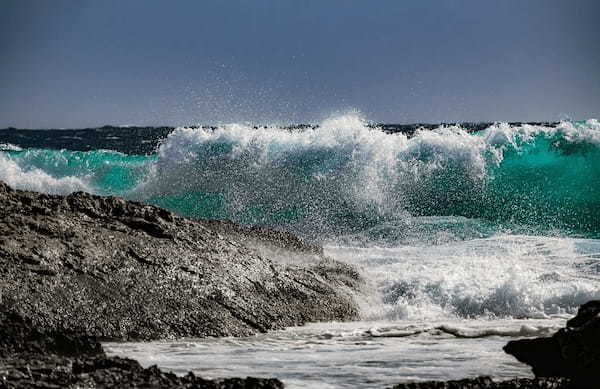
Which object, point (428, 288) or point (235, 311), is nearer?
point (235, 311)

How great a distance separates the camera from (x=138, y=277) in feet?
Result: 16.5

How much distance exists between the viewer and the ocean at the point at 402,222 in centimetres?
422

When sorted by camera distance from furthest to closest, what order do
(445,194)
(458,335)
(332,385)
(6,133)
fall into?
1. (6,133)
2. (445,194)
3. (458,335)
4. (332,385)

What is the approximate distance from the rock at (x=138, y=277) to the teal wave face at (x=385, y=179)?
6058 millimetres

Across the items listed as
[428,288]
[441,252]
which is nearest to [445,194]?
[441,252]

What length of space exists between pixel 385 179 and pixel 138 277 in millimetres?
10496

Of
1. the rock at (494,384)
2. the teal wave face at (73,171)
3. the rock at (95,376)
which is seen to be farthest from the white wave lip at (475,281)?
the teal wave face at (73,171)

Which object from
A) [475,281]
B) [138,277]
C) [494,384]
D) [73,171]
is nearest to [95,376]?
[494,384]

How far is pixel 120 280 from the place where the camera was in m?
4.91

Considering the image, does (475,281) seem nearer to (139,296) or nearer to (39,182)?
(139,296)

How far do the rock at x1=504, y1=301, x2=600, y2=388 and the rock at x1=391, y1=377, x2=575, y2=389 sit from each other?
9cm

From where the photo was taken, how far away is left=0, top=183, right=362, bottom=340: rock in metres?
4.57

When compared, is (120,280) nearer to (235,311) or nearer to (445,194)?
(235,311)

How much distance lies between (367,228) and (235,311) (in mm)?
7149
